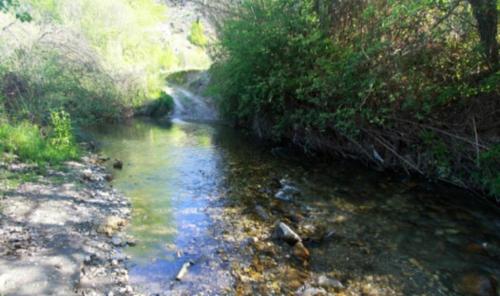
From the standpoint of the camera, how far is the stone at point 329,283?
5.31 metres

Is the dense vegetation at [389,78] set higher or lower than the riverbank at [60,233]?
higher

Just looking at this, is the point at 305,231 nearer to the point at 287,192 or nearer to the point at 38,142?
the point at 287,192

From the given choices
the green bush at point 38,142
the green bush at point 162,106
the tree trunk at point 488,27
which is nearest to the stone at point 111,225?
the green bush at point 38,142

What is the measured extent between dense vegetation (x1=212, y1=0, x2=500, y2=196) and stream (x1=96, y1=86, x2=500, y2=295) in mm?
976

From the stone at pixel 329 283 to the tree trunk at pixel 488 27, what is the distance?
21.4ft

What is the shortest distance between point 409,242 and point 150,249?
16.0ft

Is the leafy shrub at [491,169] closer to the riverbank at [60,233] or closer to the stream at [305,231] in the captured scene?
the stream at [305,231]

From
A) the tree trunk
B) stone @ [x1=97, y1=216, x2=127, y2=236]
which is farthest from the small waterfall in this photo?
the tree trunk

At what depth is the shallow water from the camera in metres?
5.50

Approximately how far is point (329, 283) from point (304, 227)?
2.05m

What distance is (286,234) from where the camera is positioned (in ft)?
22.1

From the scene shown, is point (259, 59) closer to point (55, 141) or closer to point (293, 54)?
point (293, 54)

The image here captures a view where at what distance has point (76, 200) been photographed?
7.90 m

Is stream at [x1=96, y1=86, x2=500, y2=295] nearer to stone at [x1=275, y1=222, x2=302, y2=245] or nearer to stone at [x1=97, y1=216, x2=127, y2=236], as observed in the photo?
stone at [x1=275, y1=222, x2=302, y2=245]
